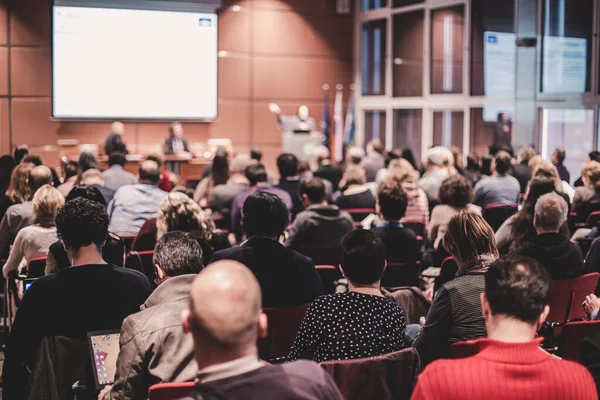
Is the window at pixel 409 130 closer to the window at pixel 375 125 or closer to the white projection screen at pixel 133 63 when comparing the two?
the window at pixel 375 125

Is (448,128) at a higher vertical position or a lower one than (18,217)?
higher

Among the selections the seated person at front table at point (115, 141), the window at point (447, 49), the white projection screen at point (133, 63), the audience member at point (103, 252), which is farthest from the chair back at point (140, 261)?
the window at point (447, 49)

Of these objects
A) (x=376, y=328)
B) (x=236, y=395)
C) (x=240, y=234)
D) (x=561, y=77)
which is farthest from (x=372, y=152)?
(x=236, y=395)

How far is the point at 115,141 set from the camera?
42.5 ft

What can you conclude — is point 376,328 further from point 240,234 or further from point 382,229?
point 240,234

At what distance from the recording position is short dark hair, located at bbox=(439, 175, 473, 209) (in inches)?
251

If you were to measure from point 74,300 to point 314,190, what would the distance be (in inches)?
136

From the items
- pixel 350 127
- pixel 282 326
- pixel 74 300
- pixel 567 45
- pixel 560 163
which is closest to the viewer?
pixel 74 300

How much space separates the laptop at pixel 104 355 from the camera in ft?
9.46

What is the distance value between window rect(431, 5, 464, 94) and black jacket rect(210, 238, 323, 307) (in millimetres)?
10960

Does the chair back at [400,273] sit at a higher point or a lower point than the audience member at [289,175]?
lower

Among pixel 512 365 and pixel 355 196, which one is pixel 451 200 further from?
pixel 512 365

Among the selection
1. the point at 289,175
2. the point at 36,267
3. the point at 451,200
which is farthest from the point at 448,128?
the point at 36,267

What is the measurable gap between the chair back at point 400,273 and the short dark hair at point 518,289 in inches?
124
